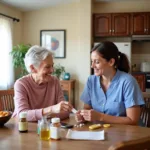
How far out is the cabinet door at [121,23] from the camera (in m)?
5.33

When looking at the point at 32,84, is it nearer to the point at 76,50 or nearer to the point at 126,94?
the point at 126,94

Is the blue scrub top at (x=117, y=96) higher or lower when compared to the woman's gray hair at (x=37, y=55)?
lower

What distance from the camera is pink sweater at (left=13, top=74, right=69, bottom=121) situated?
1.82 meters

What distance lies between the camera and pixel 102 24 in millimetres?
5414

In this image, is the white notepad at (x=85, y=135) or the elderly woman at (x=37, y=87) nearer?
the white notepad at (x=85, y=135)

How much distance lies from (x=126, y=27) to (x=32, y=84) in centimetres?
383

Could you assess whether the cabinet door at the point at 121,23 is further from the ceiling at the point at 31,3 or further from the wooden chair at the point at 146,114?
the wooden chair at the point at 146,114

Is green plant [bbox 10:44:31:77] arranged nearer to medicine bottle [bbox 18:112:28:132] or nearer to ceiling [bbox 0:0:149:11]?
ceiling [bbox 0:0:149:11]

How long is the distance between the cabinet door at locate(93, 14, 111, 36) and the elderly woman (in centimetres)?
357

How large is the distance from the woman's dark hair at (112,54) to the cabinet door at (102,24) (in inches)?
136

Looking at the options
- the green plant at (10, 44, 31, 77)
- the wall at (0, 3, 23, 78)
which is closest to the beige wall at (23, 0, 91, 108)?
the wall at (0, 3, 23, 78)

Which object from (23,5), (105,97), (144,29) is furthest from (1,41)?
(105,97)

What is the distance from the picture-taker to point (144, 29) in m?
5.27

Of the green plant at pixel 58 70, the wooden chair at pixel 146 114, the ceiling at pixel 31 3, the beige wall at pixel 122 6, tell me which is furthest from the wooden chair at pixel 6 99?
the beige wall at pixel 122 6
